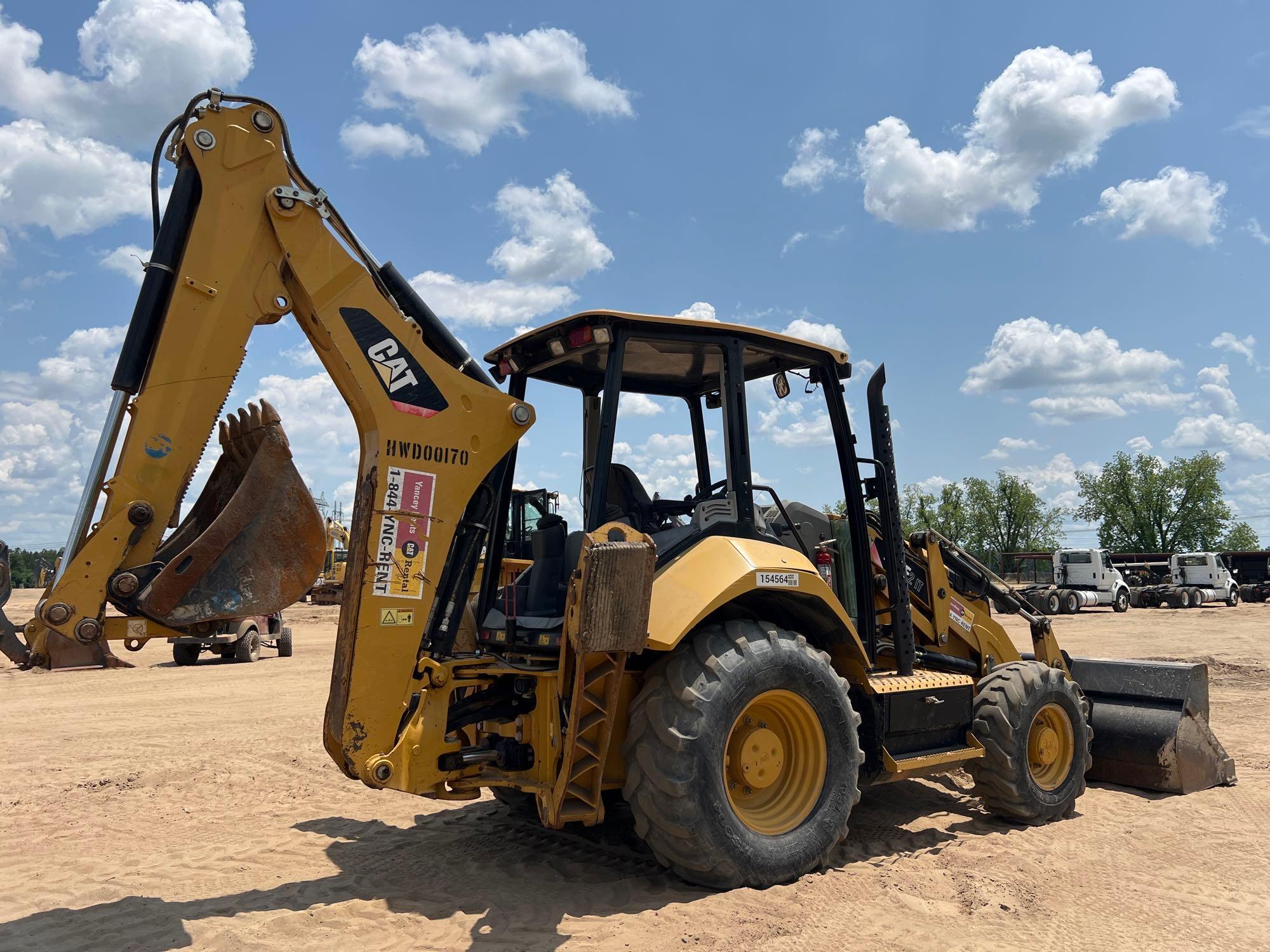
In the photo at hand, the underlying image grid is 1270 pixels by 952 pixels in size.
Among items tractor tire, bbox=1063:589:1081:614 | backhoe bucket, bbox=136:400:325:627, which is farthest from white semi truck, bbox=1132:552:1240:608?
backhoe bucket, bbox=136:400:325:627

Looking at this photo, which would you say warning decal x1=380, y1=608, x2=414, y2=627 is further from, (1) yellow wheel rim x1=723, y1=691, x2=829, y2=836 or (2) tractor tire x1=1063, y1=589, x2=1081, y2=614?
(2) tractor tire x1=1063, y1=589, x2=1081, y2=614

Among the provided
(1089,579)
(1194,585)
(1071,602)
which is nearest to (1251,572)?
(1194,585)

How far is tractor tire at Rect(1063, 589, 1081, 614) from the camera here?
32500mm

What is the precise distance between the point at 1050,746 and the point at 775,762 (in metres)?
2.62

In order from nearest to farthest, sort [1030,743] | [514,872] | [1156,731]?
[514,872], [1030,743], [1156,731]

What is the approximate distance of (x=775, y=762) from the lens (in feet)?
16.2

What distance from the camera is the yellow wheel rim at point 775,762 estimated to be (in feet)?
15.7

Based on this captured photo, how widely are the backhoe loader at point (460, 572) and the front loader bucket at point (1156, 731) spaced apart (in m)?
2.42

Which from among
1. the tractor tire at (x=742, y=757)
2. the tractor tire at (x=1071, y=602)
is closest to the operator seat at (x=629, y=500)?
the tractor tire at (x=742, y=757)

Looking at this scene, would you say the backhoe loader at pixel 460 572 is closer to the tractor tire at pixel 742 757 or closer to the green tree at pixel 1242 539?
the tractor tire at pixel 742 757

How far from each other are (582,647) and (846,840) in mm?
2572

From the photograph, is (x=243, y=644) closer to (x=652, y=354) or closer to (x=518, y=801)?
(x=518, y=801)

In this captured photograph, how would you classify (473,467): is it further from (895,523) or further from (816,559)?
(895,523)

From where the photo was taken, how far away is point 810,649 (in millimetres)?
4918
